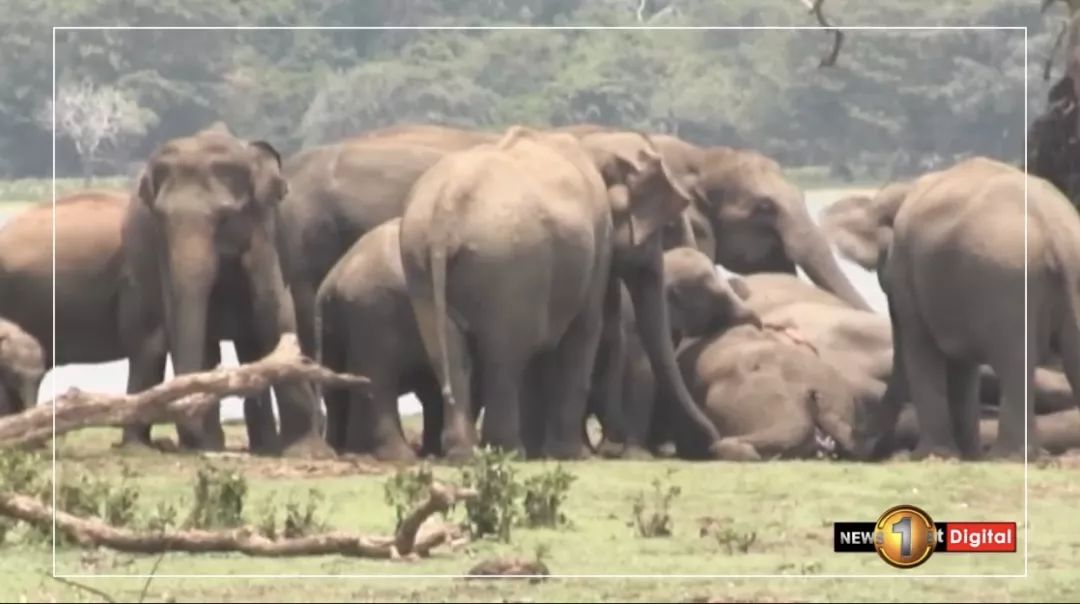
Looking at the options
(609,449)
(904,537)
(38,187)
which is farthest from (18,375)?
(904,537)

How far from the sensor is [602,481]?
12.4 m

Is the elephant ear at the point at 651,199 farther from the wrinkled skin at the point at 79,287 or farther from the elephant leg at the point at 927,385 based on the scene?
the wrinkled skin at the point at 79,287

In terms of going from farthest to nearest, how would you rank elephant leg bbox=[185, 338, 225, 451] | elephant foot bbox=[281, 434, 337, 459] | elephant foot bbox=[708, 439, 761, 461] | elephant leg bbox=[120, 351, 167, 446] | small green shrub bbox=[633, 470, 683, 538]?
elephant foot bbox=[708, 439, 761, 461] → elephant foot bbox=[281, 434, 337, 459] → elephant leg bbox=[120, 351, 167, 446] → elephant leg bbox=[185, 338, 225, 451] → small green shrub bbox=[633, 470, 683, 538]

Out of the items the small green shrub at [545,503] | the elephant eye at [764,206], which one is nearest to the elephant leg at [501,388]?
the elephant eye at [764,206]

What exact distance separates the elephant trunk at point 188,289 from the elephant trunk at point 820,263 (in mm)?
2375

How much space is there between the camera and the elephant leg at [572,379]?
47.2ft

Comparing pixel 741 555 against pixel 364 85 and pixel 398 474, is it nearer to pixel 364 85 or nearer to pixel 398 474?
pixel 398 474

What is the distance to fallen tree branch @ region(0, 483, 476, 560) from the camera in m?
10.6

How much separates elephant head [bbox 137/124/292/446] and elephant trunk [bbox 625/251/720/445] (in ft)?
5.24

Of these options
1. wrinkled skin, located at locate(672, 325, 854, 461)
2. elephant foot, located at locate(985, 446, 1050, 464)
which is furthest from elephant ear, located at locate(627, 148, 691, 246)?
elephant foot, located at locate(985, 446, 1050, 464)

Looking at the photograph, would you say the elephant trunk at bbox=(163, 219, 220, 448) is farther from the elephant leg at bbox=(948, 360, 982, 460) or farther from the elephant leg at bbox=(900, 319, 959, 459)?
the elephant leg at bbox=(948, 360, 982, 460)

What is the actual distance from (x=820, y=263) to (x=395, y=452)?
8.46ft

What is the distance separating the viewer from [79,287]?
15.9 meters

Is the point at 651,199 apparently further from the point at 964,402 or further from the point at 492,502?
the point at 492,502
